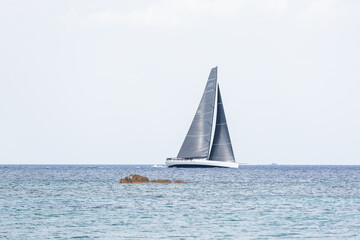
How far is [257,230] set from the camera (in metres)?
33.5

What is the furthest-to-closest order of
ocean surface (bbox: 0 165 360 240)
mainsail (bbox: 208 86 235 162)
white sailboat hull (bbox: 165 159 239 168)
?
white sailboat hull (bbox: 165 159 239 168)
mainsail (bbox: 208 86 235 162)
ocean surface (bbox: 0 165 360 240)

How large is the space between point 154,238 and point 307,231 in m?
9.03

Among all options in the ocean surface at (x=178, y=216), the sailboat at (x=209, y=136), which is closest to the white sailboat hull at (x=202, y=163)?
the sailboat at (x=209, y=136)

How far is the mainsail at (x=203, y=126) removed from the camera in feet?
401

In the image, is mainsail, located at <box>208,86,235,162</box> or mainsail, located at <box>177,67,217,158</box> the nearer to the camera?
mainsail, located at <box>208,86,235,162</box>

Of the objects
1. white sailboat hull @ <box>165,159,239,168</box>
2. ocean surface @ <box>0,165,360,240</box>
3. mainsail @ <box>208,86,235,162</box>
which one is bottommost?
ocean surface @ <box>0,165,360,240</box>

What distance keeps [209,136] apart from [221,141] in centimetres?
342

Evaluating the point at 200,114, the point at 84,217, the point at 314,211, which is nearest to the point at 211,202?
the point at 314,211

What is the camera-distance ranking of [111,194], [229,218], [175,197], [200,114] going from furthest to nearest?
[200,114] → [111,194] → [175,197] → [229,218]

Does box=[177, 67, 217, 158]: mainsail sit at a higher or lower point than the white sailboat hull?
higher

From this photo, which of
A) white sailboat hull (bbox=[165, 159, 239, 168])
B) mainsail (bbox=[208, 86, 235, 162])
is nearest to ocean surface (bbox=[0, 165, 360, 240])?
mainsail (bbox=[208, 86, 235, 162])

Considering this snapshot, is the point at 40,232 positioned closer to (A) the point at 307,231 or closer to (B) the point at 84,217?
(B) the point at 84,217

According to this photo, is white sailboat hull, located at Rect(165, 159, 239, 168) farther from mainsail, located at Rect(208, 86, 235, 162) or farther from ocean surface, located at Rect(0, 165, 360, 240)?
ocean surface, located at Rect(0, 165, 360, 240)

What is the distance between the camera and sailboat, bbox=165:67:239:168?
121 metres
